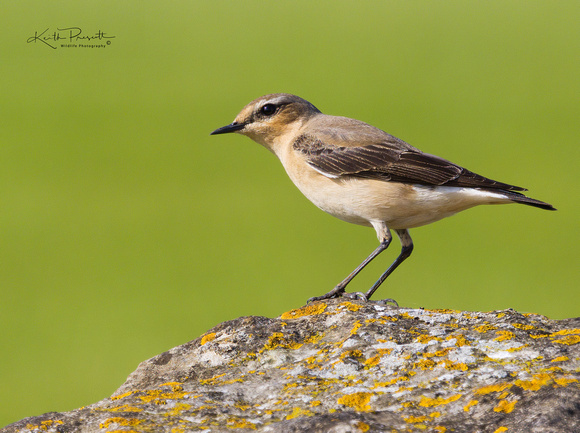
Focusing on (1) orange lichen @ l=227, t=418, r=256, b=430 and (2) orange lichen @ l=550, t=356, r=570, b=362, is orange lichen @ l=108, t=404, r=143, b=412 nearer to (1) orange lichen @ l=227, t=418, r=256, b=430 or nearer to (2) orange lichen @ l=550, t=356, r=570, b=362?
(1) orange lichen @ l=227, t=418, r=256, b=430

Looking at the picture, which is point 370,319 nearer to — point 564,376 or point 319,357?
point 319,357

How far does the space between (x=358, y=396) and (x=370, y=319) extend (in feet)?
4.06

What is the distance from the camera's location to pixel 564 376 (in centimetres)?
354

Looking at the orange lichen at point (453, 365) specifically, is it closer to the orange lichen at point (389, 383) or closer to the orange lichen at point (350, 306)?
the orange lichen at point (389, 383)

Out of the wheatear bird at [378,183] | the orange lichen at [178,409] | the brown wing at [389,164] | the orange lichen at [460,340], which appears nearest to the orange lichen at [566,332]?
the orange lichen at [460,340]

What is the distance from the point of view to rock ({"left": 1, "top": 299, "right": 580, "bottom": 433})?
11.0 ft

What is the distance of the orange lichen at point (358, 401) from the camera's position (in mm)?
3632

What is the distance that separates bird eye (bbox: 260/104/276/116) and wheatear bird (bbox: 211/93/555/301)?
49 centimetres

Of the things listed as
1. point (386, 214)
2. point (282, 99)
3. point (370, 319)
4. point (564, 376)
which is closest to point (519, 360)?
point (564, 376)

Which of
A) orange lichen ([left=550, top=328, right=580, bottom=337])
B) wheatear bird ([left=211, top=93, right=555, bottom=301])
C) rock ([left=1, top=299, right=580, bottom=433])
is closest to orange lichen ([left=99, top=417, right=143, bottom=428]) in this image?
rock ([left=1, top=299, right=580, bottom=433])

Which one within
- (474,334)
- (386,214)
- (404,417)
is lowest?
(404,417)

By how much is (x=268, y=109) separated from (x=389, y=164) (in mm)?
2030

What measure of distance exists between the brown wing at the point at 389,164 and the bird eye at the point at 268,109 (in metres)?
0.85

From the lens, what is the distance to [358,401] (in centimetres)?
371
